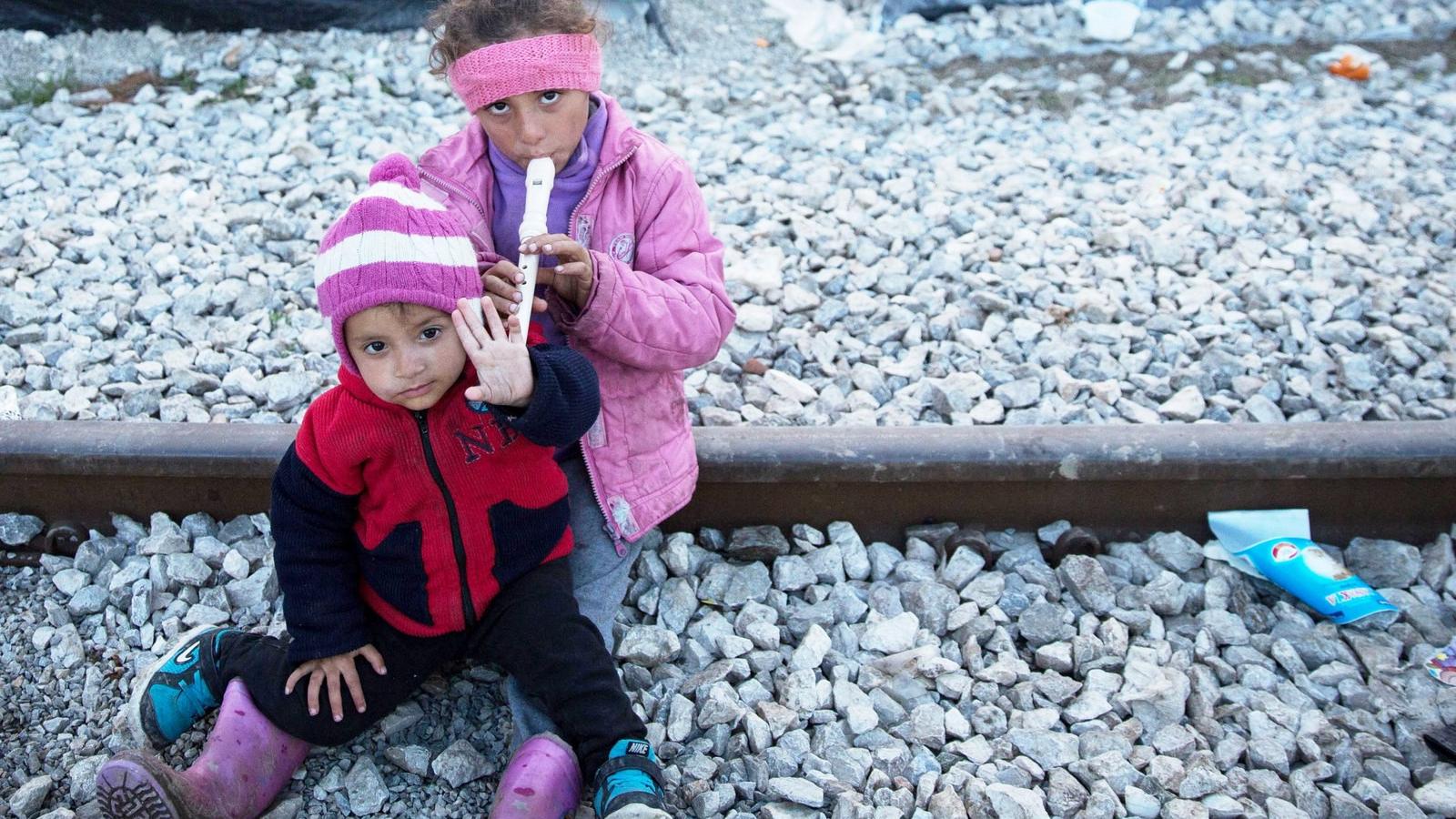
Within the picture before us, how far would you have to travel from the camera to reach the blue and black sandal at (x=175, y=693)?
2.22 meters

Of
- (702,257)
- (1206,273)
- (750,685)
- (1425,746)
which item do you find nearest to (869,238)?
(1206,273)

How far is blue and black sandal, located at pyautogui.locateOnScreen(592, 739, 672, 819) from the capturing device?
2.01 m

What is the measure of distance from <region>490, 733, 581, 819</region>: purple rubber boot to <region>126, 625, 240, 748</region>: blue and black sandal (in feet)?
1.90

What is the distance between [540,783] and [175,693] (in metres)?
0.70

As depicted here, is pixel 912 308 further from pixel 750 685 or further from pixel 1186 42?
pixel 1186 42

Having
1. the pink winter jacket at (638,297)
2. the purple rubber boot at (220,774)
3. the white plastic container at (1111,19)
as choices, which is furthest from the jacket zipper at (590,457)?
the white plastic container at (1111,19)

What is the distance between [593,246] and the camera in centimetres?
A: 239

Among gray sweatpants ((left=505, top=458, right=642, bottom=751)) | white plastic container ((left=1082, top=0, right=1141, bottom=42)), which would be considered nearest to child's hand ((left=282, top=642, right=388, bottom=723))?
gray sweatpants ((left=505, top=458, right=642, bottom=751))

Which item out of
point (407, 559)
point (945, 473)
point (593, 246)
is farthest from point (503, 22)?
point (945, 473)

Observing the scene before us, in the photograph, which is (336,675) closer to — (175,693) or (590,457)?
(175,693)

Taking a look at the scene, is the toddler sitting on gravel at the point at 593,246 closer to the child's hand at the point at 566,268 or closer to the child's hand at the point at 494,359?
the child's hand at the point at 566,268

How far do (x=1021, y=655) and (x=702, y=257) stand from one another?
102 cm

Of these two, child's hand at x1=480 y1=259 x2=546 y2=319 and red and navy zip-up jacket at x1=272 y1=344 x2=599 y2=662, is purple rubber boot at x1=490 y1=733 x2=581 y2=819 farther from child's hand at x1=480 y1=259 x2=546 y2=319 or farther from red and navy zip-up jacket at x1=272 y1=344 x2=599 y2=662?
child's hand at x1=480 y1=259 x2=546 y2=319

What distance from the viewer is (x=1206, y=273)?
3.65m
